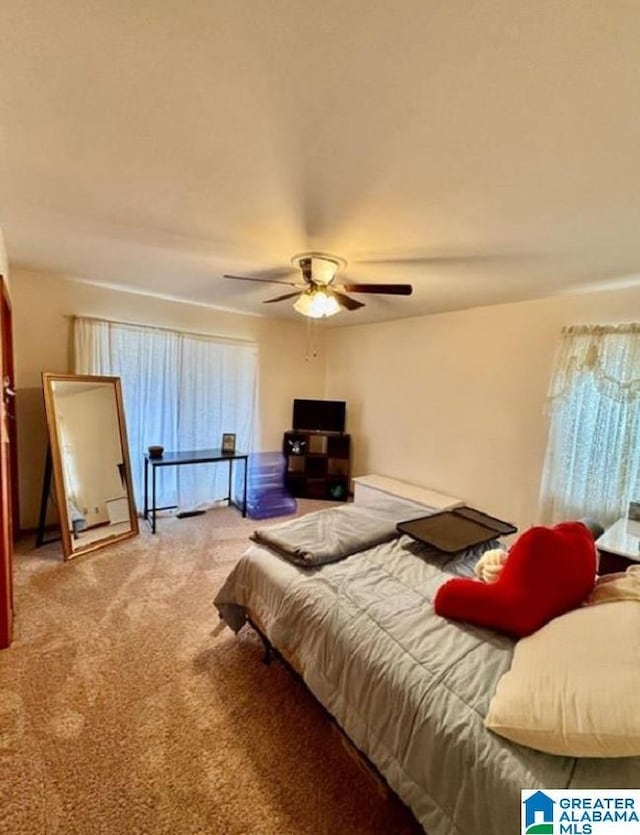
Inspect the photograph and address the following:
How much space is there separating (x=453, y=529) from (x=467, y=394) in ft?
6.04

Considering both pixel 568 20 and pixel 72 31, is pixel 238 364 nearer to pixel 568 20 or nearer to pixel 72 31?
pixel 72 31

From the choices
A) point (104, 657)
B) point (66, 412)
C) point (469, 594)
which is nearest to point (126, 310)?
point (66, 412)

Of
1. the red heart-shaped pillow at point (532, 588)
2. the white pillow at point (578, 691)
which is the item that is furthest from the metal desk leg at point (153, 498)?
the white pillow at point (578, 691)

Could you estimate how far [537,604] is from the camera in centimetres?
132

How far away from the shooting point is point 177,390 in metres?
3.98

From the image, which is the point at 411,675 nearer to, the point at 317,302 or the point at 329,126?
the point at 329,126

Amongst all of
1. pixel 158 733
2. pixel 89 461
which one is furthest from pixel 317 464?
pixel 158 733

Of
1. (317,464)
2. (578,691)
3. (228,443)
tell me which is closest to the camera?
(578,691)

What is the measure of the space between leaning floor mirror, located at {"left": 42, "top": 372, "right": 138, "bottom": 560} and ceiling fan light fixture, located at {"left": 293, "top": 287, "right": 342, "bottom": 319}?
→ 2024 millimetres

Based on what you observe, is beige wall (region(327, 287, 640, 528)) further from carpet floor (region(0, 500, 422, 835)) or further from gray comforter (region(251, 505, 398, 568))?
carpet floor (region(0, 500, 422, 835))

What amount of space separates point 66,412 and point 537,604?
11.3 ft

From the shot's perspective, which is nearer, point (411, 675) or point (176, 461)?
point (411, 675)

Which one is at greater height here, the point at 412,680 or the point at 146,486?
the point at 412,680

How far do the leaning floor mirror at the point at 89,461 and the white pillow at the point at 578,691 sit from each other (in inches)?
122
